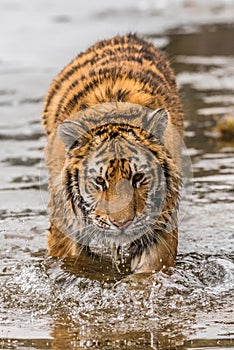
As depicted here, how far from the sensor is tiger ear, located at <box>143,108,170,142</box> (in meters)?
5.77

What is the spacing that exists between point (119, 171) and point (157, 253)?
2.55 ft

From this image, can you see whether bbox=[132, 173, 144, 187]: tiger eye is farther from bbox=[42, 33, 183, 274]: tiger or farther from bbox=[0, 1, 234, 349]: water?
bbox=[0, 1, 234, 349]: water

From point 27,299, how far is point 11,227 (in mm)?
1673

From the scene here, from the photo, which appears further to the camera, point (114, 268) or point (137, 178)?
point (114, 268)

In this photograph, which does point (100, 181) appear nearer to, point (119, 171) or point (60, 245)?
point (119, 171)

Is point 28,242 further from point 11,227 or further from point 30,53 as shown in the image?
point 30,53

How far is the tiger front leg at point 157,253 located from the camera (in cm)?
610

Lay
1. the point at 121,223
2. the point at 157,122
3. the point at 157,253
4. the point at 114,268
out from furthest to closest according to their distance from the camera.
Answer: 1. the point at 114,268
2. the point at 157,253
3. the point at 157,122
4. the point at 121,223

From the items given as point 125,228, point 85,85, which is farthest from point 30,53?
point 125,228

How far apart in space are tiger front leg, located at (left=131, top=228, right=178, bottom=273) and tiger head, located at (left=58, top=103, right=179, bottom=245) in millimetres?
154

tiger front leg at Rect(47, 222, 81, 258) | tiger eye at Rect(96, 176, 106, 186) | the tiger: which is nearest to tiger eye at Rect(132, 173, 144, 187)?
the tiger

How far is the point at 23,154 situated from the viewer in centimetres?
952

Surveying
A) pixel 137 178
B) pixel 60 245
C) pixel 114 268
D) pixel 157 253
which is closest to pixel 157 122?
pixel 137 178

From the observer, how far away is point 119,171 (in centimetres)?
563
